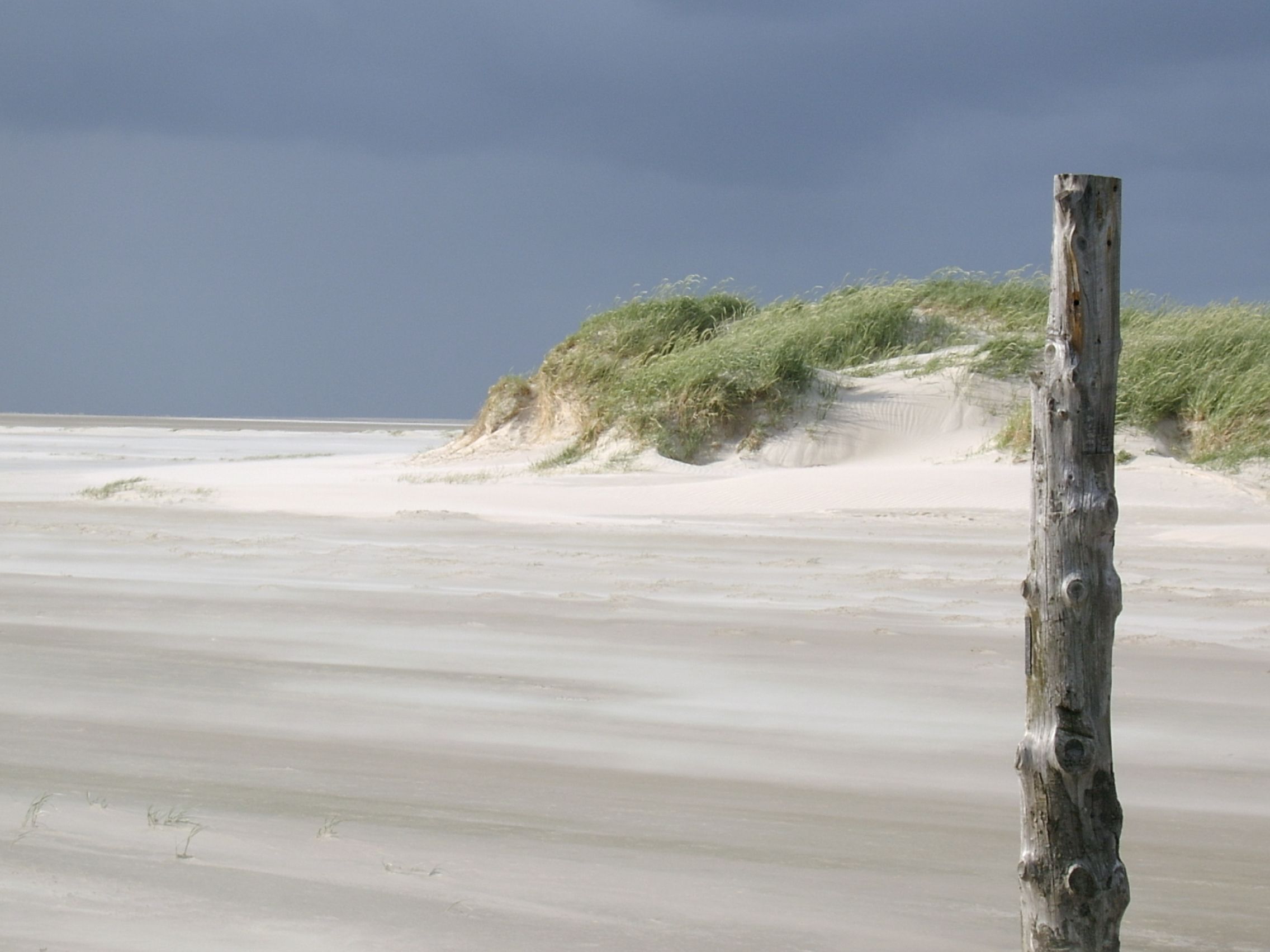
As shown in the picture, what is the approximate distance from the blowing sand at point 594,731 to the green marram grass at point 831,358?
112 inches

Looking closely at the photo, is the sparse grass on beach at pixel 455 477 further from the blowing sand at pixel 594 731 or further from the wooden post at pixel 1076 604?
the wooden post at pixel 1076 604

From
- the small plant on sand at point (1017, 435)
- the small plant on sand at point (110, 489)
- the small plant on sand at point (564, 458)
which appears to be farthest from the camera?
the small plant on sand at point (564, 458)

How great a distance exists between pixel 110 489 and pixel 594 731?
1161 cm

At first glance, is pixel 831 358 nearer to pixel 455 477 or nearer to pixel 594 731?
pixel 455 477

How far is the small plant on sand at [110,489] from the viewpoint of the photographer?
14969 millimetres

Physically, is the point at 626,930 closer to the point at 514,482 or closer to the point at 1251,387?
the point at 514,482

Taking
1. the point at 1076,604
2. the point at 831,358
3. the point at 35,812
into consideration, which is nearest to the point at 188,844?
the point at 35,812

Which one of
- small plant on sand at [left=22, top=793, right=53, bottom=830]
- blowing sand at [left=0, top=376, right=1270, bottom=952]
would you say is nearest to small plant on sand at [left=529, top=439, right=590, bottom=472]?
blowing sand at [left=0, top=376, right=1270, bottom=952]

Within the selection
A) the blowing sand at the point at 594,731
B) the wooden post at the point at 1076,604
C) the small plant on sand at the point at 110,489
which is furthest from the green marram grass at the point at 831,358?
the wooden post at the point at 1076,604

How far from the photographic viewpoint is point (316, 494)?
566 inches

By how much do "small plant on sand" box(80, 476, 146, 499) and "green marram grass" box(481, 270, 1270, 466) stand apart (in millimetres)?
4933

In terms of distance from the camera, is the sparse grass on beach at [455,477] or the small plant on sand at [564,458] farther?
the small plant on sand at [564,458]

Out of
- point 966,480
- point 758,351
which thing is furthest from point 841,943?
point 758,351

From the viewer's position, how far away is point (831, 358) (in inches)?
736
